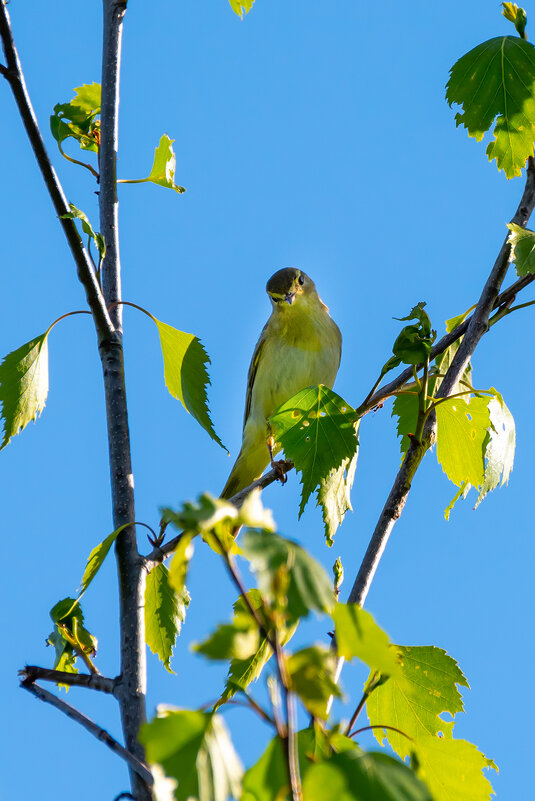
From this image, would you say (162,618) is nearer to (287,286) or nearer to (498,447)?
(498,447)

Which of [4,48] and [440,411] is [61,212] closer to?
[4,48]

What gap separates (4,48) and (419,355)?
4.86 feet

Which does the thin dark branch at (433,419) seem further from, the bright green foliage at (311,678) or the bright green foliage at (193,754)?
the bright green foliage at (311,678)

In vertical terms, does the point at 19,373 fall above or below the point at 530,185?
below

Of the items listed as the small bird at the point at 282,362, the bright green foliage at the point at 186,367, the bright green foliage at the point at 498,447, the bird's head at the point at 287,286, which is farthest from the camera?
the bird's head at the point at 287,286

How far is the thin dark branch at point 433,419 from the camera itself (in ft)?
7.45

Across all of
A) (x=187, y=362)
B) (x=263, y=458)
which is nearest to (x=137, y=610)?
(x=187, y=362)

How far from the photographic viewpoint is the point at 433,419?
107 inches

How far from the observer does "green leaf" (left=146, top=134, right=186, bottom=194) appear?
3.62 m

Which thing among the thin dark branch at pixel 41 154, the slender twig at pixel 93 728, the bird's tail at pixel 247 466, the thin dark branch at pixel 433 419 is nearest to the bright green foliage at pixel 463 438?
the thin dark branch at pixel 433 419

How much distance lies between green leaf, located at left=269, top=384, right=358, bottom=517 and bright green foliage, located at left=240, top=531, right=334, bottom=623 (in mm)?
1319

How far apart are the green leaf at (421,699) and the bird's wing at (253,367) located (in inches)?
160

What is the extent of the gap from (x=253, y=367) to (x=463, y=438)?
3.73 m

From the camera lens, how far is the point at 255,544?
130cm
